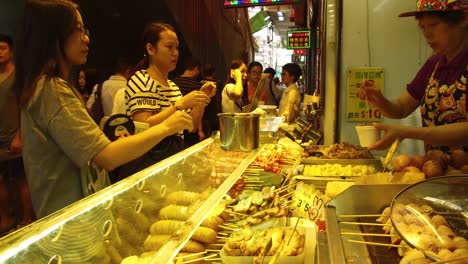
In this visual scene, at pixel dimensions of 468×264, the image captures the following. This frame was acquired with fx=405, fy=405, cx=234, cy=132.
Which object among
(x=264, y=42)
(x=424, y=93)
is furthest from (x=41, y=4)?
(x=264, y=42)

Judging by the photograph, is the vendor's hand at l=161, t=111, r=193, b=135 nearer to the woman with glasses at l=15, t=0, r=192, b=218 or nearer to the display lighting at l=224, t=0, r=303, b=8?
the woman with glasses at l=15, t=0, r=192, b=218

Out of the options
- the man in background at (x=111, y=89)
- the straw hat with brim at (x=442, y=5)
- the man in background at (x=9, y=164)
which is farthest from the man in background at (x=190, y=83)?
the straw hat with brim at (x=442, y=5)

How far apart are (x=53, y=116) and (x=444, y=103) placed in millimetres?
2861

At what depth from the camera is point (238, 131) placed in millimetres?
2682

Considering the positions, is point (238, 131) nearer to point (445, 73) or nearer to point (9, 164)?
point (445, 73)

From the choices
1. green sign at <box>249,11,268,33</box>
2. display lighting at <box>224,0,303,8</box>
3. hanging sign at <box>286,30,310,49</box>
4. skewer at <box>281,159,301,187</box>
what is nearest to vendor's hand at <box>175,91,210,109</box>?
skewer at <box>281,159,301,187</box>

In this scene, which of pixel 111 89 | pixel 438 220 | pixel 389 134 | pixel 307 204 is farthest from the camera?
pixel 111 89

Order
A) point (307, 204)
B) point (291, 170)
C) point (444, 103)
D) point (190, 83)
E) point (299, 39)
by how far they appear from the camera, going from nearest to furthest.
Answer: point (307, 204)
point (444, 103)
point (291, 170)
point (190, 83)
point (299, 39)

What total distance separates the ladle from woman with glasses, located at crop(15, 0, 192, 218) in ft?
4.90

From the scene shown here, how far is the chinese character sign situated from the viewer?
5.00 meters

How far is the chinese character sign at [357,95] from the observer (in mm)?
5004

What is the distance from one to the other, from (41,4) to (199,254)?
1.56 meters

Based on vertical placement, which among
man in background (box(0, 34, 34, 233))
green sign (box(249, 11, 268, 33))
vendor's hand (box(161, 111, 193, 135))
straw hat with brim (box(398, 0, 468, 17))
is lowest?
man in background (box(0, 34, 34, 233))

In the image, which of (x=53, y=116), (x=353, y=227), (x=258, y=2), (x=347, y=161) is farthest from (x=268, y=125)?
(x=258, y=2)
